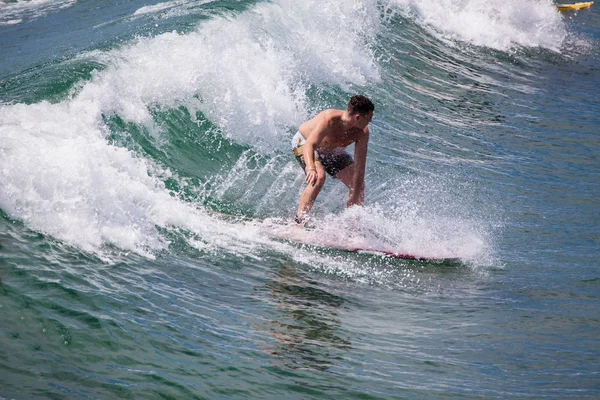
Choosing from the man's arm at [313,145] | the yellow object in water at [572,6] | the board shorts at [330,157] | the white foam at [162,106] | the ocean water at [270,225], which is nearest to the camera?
the ocean water at [270,225]

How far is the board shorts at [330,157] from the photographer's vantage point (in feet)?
27.9

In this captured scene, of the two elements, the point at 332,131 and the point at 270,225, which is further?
the point at 332,131

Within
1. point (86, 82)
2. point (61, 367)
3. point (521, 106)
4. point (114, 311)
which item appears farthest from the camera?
point (521, 106)

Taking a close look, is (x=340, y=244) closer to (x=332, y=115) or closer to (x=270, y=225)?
(x=270, y=225)

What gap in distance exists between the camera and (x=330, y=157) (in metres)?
8.52

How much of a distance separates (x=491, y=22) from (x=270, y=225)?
1437 centimetres

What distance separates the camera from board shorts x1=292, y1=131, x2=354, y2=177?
27.9 feet

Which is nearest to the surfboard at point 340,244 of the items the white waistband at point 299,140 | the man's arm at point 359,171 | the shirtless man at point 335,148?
the shirtless man at point 335,148

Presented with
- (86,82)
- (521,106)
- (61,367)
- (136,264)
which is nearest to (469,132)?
(521,106)

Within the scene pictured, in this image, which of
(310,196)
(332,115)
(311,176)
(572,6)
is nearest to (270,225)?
(310,196)

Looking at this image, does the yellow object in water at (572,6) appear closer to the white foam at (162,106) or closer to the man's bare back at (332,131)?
the white foam at (162,106)

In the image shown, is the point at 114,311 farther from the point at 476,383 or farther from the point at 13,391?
the point at 476,383

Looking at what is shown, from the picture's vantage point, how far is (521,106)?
14703mm

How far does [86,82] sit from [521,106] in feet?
28.4
